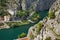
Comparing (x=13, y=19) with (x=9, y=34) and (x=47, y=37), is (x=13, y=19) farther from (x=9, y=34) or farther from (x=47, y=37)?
(x=47, y=37)

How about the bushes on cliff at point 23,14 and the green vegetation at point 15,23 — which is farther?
the bushes on cliff at point 23,14

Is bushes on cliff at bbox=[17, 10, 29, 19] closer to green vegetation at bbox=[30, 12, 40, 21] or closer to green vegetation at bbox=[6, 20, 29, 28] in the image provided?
green vegetation at bbox=[30, 12, 40, 21]

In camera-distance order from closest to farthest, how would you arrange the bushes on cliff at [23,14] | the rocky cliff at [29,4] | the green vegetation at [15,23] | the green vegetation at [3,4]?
the green vegetation at [15,23]
the bushes on cliff at [23,14]
the rocky cliff at [29,4]
the green vegetation at [3,4]

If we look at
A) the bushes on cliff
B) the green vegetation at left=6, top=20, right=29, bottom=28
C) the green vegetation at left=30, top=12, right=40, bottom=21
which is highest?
the bushes on cliff

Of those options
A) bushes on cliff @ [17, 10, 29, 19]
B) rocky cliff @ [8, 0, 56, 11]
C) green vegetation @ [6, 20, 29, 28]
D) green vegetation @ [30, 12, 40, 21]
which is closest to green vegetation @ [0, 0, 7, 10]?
rocky cliff @ [8, 0, 56, 11]

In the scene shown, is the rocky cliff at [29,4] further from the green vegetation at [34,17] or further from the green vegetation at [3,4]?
the green vegetation at [34,17]

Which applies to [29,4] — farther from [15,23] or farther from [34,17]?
[15,23]

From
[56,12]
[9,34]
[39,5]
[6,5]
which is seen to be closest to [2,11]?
[6,5]

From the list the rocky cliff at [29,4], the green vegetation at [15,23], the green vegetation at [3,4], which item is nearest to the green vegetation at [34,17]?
the green vegetation at [15,23]

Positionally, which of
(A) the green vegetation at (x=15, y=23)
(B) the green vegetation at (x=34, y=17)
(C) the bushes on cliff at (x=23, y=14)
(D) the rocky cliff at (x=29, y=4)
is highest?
(D) the rocky cliff at (x=29, y=4)

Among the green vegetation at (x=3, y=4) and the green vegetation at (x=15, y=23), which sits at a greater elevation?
the green vegetation at (x=3, y=4)

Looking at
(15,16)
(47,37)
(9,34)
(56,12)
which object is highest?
(15,16)
